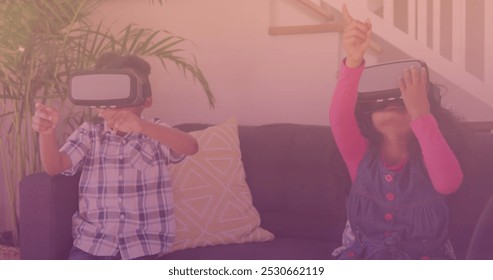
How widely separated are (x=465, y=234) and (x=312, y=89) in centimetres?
48

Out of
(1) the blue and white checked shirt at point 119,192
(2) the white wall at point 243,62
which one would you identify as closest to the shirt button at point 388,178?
(2) the white wall at point 243,62

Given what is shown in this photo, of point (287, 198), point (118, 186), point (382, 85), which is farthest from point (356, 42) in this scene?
point (118, 186)

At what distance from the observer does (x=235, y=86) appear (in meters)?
Answer: 1.46

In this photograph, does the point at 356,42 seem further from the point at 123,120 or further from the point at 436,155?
the point at 123,120

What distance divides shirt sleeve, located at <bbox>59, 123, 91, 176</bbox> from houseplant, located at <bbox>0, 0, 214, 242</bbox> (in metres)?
0.15

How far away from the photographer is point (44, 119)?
1.14 m

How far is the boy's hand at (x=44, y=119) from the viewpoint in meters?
1.14

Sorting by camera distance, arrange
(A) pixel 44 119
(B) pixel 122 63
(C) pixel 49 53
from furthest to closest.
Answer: (C) pixel 49 53 → (B) pixel 122 63 → (A) pixel 44 119

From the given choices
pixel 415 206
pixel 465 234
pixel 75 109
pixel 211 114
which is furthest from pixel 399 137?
pixel 75 109

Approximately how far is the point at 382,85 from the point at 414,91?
0.19 ft

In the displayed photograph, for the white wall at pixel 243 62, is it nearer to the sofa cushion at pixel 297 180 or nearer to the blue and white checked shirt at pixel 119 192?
the sofa cushion at pixel 297 180

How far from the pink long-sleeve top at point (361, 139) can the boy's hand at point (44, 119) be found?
0.55 metres

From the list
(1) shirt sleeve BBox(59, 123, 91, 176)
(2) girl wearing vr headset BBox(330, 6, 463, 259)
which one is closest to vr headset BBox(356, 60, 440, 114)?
(2) girl wearing vr headset BBox(330, 6, 463, 259)

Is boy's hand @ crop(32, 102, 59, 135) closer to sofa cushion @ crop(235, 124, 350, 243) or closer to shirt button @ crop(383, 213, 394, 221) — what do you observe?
sofa cushion @ crop(235, 124, 350, 243)
